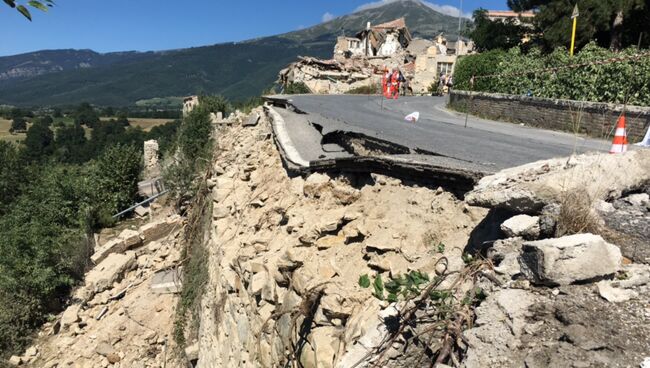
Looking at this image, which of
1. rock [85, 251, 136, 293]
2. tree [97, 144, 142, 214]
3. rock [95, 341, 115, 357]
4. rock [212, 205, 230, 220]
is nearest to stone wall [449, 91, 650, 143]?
rock [212, 205, 230, 220]

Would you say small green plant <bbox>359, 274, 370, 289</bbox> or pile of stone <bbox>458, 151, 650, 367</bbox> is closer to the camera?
pile of stone <bbox>458, 151, 650, 367</bbox>

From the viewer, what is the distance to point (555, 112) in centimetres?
1299

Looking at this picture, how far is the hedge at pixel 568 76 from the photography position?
11.9 m

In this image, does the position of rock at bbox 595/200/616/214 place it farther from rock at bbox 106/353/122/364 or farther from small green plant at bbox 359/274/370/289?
rock at bbox 106/353/122/364

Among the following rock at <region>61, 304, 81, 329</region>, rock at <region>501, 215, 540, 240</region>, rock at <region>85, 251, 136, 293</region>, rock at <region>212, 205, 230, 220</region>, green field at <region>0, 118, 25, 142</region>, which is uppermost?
rock at <region>501, 215, 540, 240</region>

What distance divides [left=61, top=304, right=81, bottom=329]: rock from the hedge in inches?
495

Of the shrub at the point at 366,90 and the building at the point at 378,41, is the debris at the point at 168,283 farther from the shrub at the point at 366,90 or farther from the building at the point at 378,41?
the building at the point at 378,41

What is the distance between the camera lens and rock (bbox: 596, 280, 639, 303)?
2.57m

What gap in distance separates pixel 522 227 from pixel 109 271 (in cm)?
1059

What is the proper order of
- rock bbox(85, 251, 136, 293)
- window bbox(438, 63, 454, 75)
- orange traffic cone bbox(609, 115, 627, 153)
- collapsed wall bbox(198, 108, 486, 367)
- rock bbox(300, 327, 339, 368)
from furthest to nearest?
window bbox(438, 63, 454, 75) < rock bbox(85, 251, 136, 293) < orange traffic cone bbox(609, 115, 627, 153) < collapsed wall bbox(198, 108, 486, 367) < rock bbox(300, 327, 339, 368)

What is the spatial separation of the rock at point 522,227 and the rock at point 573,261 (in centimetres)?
53

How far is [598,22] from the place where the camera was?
20.5 meters

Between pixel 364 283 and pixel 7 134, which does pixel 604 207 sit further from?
pixel 7 134

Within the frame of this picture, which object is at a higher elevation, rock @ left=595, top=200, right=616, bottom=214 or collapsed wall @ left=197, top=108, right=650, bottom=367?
rock @ left=595, top=200, right=616, bottom=214
